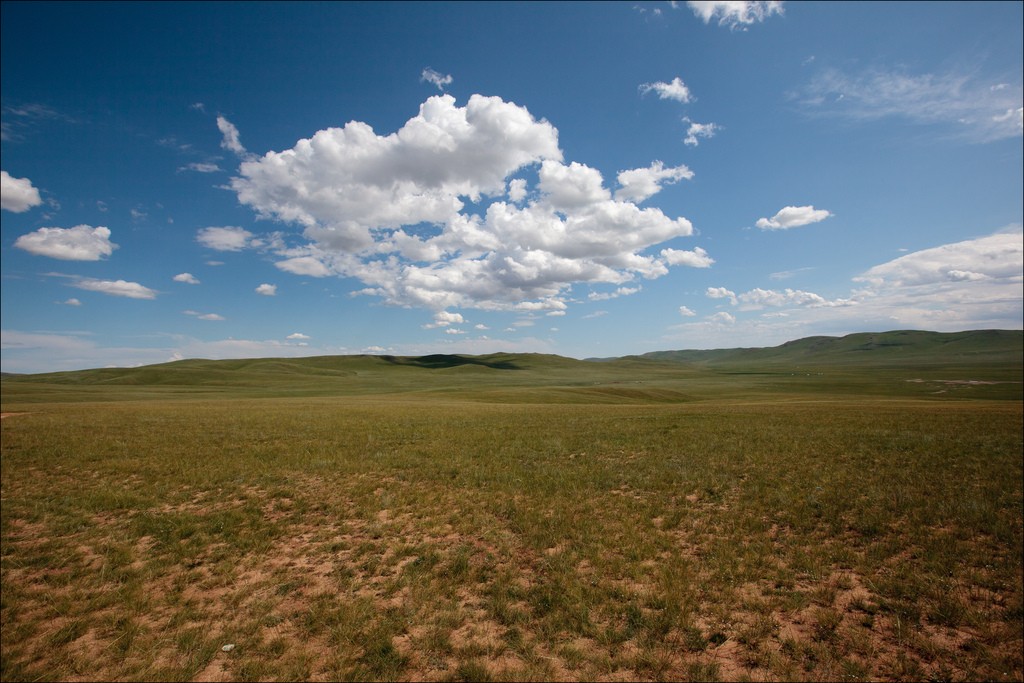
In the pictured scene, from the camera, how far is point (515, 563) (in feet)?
37.1

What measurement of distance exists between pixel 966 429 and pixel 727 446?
1648cm

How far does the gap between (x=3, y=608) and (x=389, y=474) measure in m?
11.4

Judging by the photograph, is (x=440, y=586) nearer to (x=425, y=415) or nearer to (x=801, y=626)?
(x=801, y=626)

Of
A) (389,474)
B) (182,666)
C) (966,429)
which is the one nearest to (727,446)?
(966,429)

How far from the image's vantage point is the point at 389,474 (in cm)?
1923

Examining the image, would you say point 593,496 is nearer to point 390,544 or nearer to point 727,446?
point 390,544

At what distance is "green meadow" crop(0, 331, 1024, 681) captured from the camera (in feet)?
26.1

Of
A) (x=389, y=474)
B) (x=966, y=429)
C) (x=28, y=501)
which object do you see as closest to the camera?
(x=28, y=501)

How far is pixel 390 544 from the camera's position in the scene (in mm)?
12438

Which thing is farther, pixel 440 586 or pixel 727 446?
pixel 727 446

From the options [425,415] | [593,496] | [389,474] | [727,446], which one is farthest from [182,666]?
[425,415]

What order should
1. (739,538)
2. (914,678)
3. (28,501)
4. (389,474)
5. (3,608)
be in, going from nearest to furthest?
(914,678) → (3,608) → (739,538) → (28,501) → (389,474)

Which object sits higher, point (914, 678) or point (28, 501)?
point (28, 501)

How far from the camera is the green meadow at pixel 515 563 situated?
7.95 metres
